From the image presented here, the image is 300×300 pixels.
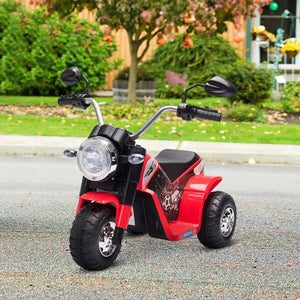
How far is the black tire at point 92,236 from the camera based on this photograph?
448 cm

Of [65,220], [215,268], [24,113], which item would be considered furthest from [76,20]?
[215,268]

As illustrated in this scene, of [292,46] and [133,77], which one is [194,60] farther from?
[133,77]

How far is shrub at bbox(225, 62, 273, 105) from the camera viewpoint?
15.4m

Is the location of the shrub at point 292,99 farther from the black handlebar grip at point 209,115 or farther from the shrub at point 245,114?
the black handlebar grip at point 209,115

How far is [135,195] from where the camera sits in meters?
4.82

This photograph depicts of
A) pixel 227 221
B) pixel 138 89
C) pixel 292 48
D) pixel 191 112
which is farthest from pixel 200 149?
pixel 292 48

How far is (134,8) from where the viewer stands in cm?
1412

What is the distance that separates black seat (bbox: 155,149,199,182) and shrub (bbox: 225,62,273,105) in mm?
9943

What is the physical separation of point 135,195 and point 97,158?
0.48 m

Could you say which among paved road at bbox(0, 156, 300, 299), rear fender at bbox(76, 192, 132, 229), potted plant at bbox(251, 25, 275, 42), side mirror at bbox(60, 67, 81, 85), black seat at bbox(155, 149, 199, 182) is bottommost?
paved road at bbox(0, 156, 300, 299)

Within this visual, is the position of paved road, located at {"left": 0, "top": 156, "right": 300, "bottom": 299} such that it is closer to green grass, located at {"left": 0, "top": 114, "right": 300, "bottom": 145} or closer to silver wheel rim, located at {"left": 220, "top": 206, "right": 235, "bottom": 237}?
silver wheel rim, located at {"left": 220, "top": 206, "right": 235, "bottom": 237}

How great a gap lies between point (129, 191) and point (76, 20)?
15.1m

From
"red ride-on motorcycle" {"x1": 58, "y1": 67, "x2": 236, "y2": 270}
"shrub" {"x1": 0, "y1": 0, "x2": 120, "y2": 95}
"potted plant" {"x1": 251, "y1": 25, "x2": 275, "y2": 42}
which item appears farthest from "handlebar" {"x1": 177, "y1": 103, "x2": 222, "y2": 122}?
"potted plant" {"x1": 251, "y1": 25, "x2": 275, "y2": 42}

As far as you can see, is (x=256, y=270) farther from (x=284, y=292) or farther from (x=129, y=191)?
(x=129, y=191)
